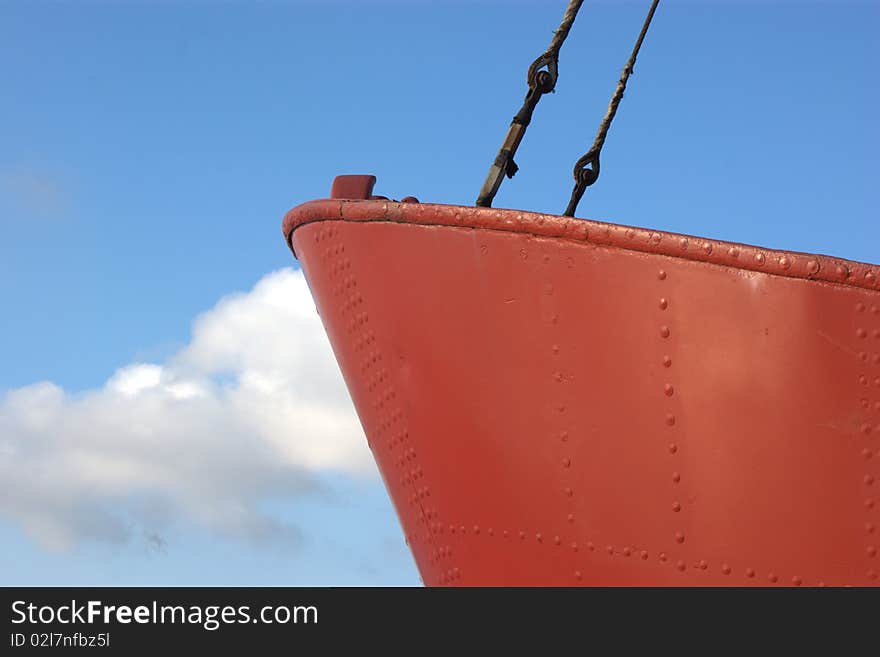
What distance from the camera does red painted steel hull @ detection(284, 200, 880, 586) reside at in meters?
4.18

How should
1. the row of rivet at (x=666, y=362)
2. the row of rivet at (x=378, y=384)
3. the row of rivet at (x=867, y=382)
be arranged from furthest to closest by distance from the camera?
1. the row of rivet at (x=378, y=384)
2. the row of rivet at (x=666, y=362)
3. the row of rivet at (x=867, y=382)

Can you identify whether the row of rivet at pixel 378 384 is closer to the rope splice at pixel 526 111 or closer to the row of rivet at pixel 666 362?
the rope splice at pixel 526 111

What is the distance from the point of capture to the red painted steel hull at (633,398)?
4.18m

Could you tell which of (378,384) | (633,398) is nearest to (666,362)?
(633,398)

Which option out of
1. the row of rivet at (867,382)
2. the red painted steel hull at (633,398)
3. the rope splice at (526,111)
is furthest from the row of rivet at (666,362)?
the rope splice at (526,111)

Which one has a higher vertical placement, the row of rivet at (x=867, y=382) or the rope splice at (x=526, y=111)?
the rope splice at (x=526, y=111)

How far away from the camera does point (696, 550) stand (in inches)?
171

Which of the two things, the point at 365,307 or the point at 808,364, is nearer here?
the point at 808,364

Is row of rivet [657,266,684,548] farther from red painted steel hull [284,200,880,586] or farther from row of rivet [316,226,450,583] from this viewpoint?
row of rivet [316,226,450,583]

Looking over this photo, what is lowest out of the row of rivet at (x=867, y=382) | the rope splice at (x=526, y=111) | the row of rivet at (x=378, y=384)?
the row of rivet at (x=867, y=382)

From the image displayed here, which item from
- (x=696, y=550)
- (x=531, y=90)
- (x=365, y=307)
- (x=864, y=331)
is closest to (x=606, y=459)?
(x=696, y=550)

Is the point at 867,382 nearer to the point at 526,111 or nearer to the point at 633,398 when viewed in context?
the point at 633,398
